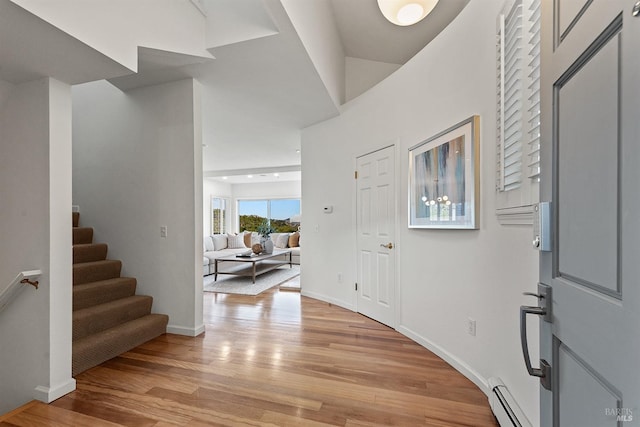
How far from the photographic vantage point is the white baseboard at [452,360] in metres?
2.01

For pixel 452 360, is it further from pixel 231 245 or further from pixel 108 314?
pixel 231 245

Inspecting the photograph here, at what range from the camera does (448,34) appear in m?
2.35

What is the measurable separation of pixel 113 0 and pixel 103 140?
2.01m

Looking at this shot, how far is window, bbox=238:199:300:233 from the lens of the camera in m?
10.1

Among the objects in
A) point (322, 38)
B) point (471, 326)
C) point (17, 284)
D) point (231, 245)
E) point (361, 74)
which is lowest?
point (231, 245)

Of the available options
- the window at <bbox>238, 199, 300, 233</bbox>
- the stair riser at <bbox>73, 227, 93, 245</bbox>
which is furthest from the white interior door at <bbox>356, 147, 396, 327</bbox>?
the window at <bbox>238, 199, 300, 233</bbox>

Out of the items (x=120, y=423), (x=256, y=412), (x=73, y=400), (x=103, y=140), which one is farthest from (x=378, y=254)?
(x=103, y=140)

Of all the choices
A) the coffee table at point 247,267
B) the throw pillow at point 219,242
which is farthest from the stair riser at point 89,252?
the throw pillow at point 219,242

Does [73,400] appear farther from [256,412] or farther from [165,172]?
[165,172]

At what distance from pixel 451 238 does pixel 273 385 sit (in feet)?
5.68

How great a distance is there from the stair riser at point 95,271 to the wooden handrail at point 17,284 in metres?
0.75

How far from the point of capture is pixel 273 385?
2.09 m

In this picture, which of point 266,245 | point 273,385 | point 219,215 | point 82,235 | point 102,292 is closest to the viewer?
point 273,385

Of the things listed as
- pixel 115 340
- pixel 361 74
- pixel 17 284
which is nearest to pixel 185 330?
pixel 115 340
